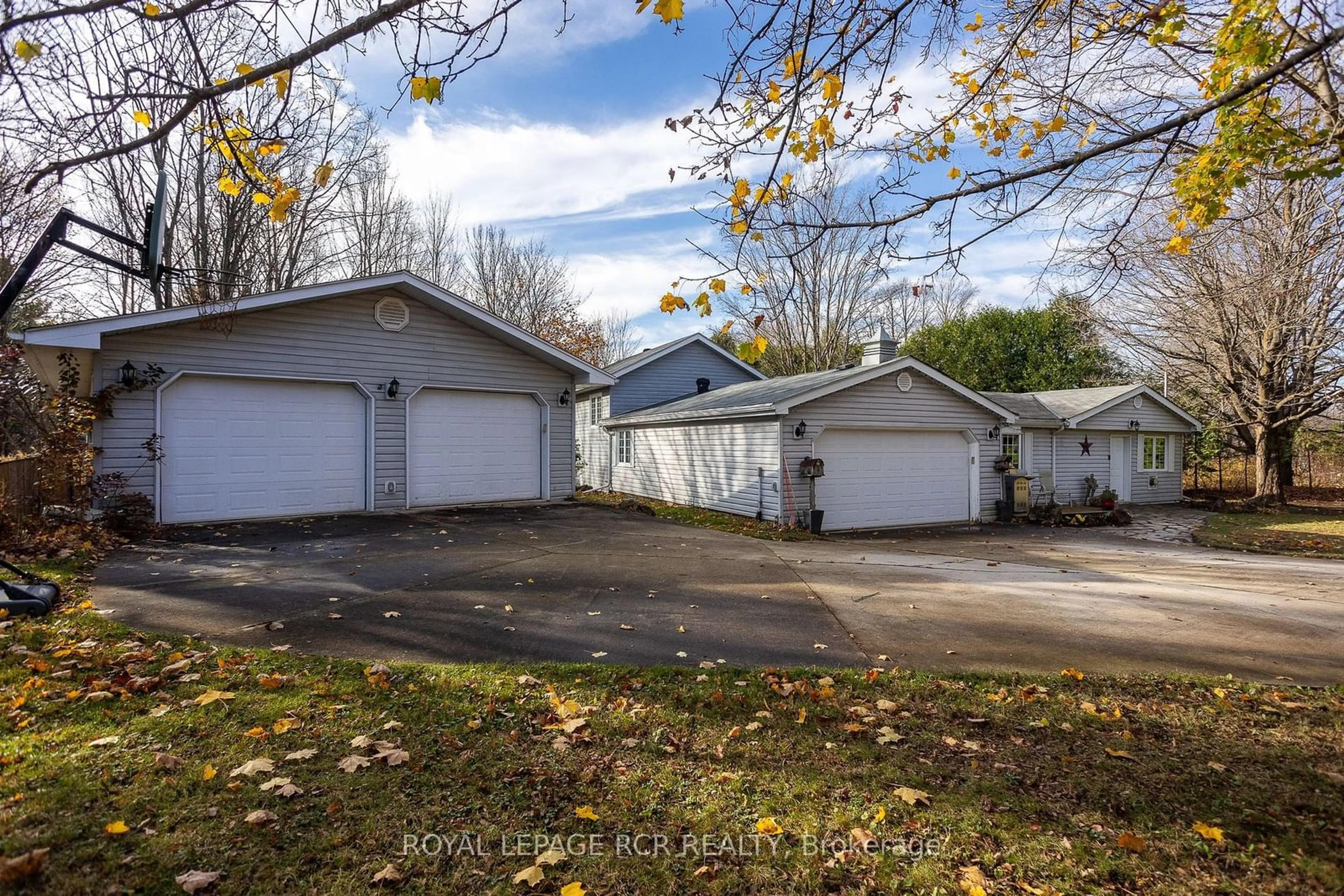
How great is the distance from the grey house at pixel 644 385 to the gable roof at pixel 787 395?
3.29 m

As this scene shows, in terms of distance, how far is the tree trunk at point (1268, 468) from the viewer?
59.0 ft

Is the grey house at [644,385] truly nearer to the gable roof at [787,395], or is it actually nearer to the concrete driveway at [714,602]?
the gable roof at [787,395]

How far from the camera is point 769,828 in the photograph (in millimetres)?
2514

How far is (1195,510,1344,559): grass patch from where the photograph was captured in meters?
11.4

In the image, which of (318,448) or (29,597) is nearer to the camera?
(29,597)

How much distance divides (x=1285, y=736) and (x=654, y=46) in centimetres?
597

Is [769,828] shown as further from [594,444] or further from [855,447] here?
[594,444]

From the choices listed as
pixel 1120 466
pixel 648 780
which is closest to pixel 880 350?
pixel 1120 466

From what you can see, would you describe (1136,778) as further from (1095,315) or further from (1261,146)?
(1095,315)

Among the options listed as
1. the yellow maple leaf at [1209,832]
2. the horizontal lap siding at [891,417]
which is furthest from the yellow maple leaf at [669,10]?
the horizontal lap siding at [891,417]

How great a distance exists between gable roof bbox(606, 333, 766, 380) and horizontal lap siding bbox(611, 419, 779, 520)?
277 centimetres

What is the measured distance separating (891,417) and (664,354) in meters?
9.92

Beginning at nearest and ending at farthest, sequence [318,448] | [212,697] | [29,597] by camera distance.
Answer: [212,697], [29,597], [318,448]

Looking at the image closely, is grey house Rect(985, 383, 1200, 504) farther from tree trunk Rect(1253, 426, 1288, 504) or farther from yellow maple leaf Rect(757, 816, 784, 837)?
yellow maple leaf Rect(757, 816, 784, 837)
